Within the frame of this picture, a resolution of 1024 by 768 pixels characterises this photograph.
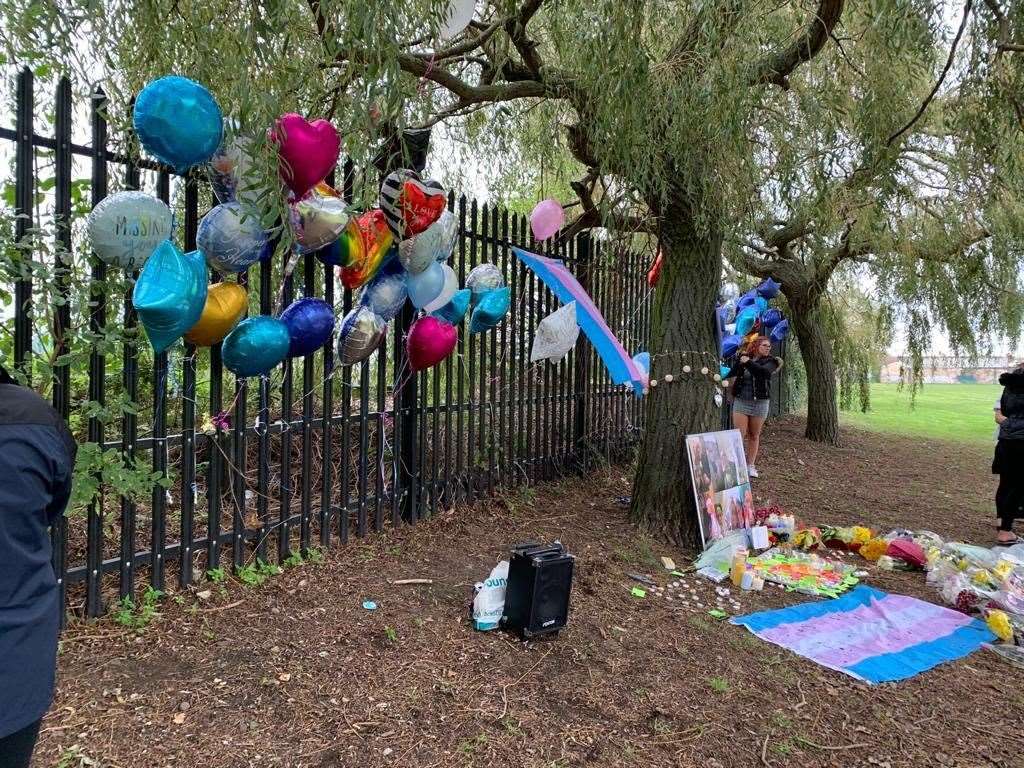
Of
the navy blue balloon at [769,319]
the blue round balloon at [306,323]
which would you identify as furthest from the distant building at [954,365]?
the blue round balloon at [306,323]

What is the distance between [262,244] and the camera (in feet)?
9.85

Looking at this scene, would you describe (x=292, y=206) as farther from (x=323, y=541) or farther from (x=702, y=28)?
(x=702, y=28)

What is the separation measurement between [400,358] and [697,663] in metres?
2.59

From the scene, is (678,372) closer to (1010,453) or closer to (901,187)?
(901,187)

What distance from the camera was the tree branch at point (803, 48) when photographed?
12.1 feet

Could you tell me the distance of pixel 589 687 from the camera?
2.87 m

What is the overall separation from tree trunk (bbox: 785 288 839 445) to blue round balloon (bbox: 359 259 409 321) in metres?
8.69

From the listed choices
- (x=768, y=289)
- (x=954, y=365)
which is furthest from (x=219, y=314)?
(x=954, y=365)

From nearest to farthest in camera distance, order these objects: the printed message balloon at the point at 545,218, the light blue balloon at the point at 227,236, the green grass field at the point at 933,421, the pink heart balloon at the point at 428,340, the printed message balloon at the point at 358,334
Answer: the light blue balloon at the point at 227,236 < the printed message balloon at the point at 358,334 < the pink heart balloon at the point at 428,340 < the printed message balloon at the point at 545,218 < the green grass field at the point at 933,421

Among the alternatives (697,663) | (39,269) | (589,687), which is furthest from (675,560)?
(39,269)

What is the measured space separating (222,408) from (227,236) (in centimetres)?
97

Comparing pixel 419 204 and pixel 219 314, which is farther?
pixel 419 204

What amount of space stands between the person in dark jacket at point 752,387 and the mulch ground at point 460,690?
351 cm

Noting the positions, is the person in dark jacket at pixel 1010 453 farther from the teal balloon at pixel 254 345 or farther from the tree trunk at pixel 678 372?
the teal balloon at pixel 254 345
